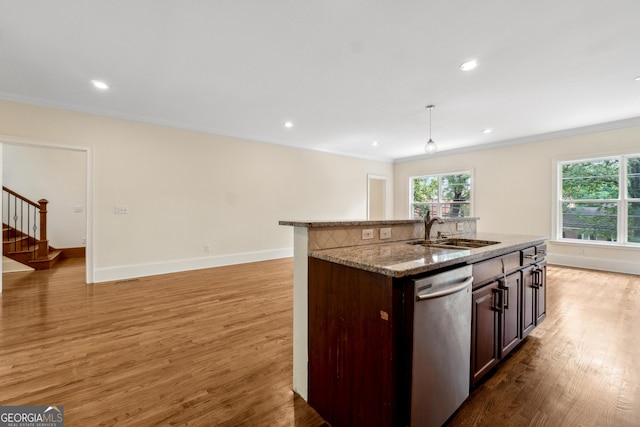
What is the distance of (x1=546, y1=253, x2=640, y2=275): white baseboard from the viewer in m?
4.61

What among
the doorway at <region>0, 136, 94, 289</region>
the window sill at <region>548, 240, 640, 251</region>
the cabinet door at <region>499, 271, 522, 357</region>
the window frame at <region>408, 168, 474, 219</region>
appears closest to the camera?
the cabinet door at <region>499, 271, 522, 357</region>

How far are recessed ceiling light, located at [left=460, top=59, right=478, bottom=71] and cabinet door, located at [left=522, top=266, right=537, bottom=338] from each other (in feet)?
6.79

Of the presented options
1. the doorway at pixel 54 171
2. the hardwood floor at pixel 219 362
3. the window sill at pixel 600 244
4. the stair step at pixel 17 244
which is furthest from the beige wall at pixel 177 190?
the window sill at pixel 600 244

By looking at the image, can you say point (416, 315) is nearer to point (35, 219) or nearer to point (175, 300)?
point (175, 300)

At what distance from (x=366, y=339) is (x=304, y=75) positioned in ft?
9.37

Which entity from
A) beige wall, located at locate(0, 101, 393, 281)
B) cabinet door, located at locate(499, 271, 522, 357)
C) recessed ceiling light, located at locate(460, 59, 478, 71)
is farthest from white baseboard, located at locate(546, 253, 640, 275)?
beige wall, located at locate(0, 101, 393, 281)

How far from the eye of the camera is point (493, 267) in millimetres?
1760

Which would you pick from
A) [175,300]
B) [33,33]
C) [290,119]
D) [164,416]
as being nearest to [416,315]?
[164,416]

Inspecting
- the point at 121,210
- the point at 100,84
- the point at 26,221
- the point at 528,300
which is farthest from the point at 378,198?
the point at 26,221

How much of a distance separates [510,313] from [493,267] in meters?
0.50

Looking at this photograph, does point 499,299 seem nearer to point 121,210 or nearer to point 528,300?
point 528,300

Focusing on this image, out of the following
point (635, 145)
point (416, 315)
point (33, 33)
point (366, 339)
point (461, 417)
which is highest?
point (33, 33)

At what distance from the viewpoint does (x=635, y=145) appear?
14.9ft

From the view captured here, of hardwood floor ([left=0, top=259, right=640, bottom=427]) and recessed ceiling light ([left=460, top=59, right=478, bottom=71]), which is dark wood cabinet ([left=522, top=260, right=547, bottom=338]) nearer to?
hardwood floor ([left=0, top=259, right=640, bottom=427])
